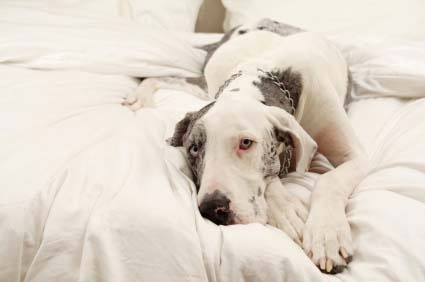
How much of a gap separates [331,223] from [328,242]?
71 mm

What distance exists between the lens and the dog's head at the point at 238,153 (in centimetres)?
117

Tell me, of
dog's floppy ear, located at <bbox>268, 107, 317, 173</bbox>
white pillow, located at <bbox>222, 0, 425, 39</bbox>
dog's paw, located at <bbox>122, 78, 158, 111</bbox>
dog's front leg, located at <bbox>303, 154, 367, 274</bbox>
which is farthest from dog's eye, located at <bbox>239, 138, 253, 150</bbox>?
white pillow, located at <bbox>222, 0, 425, 39</bbox>

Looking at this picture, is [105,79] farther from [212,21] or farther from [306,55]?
[212,21]

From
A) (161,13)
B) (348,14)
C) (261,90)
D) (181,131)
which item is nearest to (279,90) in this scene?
(261,90)

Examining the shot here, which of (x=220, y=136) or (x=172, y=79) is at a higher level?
(x=220, y=136)

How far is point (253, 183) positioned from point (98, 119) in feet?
1.98

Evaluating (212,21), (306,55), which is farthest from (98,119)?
(212,21)

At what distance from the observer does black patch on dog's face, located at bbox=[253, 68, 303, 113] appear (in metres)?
1.56

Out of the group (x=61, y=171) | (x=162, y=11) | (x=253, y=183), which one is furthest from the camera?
(x=162, y=11)

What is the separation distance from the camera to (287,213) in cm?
124

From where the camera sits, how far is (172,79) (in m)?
2.48

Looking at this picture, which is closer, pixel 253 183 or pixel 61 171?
pixel 61 171

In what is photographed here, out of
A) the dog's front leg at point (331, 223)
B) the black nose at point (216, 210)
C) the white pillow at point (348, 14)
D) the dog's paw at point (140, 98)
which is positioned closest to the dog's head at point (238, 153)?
the black nose at point (216, 210)

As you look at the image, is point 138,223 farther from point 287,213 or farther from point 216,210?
point 287,213
